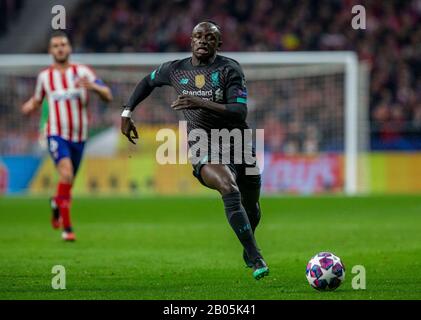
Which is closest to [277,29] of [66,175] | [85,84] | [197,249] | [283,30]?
[283,30]

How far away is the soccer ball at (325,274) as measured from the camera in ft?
25.8

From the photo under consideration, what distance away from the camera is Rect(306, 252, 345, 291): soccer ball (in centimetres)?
788

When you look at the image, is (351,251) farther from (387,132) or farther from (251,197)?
(387,132)

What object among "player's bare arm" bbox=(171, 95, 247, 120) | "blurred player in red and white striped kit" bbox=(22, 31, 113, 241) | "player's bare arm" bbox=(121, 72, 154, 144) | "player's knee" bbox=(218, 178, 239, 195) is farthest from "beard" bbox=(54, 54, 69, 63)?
"player's knee" bbox=(218, 178, 239, 195)

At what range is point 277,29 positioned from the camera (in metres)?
29.3

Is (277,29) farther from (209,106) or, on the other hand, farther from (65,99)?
(209,106)

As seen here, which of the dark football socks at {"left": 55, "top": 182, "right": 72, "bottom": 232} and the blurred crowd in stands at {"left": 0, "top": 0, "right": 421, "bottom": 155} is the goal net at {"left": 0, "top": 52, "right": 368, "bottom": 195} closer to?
the blurred crowd in stands at {"left": 0, "top": 0, "right": 421, "bottom": 155}

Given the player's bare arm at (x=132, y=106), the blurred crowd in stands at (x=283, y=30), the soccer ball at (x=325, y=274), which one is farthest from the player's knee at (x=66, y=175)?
the blurred crowd in stands at (x=283, y=30)

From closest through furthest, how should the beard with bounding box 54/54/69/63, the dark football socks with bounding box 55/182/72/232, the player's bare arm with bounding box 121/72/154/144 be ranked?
Result: the player's bare arm with bounding box 121/72/154/144 → the dark football socks with bounding box 55/182/72/232 → the beard with bounding box 54/54/69/63

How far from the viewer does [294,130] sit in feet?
78.7

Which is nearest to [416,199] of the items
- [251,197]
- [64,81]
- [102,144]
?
[102,144]

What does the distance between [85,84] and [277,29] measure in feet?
55.9

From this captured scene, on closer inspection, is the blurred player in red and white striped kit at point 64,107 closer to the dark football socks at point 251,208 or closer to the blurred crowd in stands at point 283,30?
the dark football socks at point 251,208
